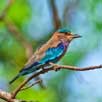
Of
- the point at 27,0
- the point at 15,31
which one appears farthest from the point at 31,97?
the point at 27,0

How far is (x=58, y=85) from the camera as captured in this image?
398 inches

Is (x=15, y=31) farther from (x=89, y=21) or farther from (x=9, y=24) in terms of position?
(x=89, y=21)

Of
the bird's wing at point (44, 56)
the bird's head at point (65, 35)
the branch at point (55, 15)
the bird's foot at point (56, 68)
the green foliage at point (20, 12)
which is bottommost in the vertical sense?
the green foliage at point (20, 12)

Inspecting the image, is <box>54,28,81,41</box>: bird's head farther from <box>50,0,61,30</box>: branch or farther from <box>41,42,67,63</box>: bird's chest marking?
<box>50,0,61,30</box>: branch

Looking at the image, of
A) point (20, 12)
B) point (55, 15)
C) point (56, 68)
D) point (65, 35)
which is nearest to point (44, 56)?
point (56, 68)

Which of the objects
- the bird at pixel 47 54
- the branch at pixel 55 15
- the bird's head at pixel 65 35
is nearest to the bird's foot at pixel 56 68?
the bird at pixel 47 54

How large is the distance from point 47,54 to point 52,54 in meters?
0.05

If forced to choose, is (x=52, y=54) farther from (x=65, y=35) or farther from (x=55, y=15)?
(x=55, y=15)

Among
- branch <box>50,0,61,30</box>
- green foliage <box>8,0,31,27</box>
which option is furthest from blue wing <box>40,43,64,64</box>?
green foliage <box>8,0,31,27</box>

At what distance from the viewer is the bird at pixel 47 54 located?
481 centimetres

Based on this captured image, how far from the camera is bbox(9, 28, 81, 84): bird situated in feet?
15.8

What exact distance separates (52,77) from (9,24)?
71.0 inches

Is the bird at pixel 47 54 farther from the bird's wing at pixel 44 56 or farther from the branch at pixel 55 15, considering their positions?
the branch at pixel 55 15

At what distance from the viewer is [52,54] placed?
16.1 feet
